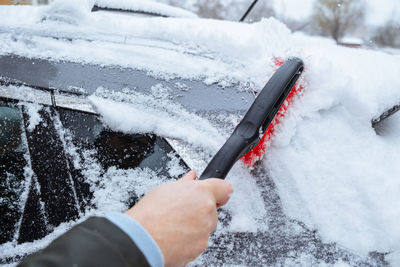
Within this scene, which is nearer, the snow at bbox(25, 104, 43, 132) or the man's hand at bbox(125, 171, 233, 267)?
the man's hand at bbox(125, 171, 233, 267)

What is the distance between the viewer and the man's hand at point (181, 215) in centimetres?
71

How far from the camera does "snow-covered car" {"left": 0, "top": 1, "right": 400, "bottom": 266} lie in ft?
3.56

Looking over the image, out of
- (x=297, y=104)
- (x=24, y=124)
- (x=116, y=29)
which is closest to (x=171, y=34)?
(x=116, y=29)

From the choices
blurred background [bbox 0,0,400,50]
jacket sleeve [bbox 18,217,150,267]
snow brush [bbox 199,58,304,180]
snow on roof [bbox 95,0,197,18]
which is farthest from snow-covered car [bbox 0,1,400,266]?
blurred background [bbox 0,0,400,50]

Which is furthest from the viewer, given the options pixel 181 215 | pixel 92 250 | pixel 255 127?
pixel 255 127

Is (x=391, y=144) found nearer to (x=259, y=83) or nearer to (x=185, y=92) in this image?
(x=259, y=83)

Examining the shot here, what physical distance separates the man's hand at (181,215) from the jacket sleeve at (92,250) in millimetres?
75

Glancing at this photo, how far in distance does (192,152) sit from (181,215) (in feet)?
1.44

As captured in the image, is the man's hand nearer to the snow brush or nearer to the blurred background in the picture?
the snow brush

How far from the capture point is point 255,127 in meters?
1.07

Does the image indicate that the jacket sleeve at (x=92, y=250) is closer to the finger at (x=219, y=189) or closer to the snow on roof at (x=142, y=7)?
the finger at (x=219, y=189)

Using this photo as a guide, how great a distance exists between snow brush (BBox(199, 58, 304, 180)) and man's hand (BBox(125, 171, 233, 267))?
97 millimetres

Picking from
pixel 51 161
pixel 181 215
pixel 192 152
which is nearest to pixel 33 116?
pixel 51 161

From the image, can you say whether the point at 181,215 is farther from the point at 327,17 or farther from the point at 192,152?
the point at 327,17
